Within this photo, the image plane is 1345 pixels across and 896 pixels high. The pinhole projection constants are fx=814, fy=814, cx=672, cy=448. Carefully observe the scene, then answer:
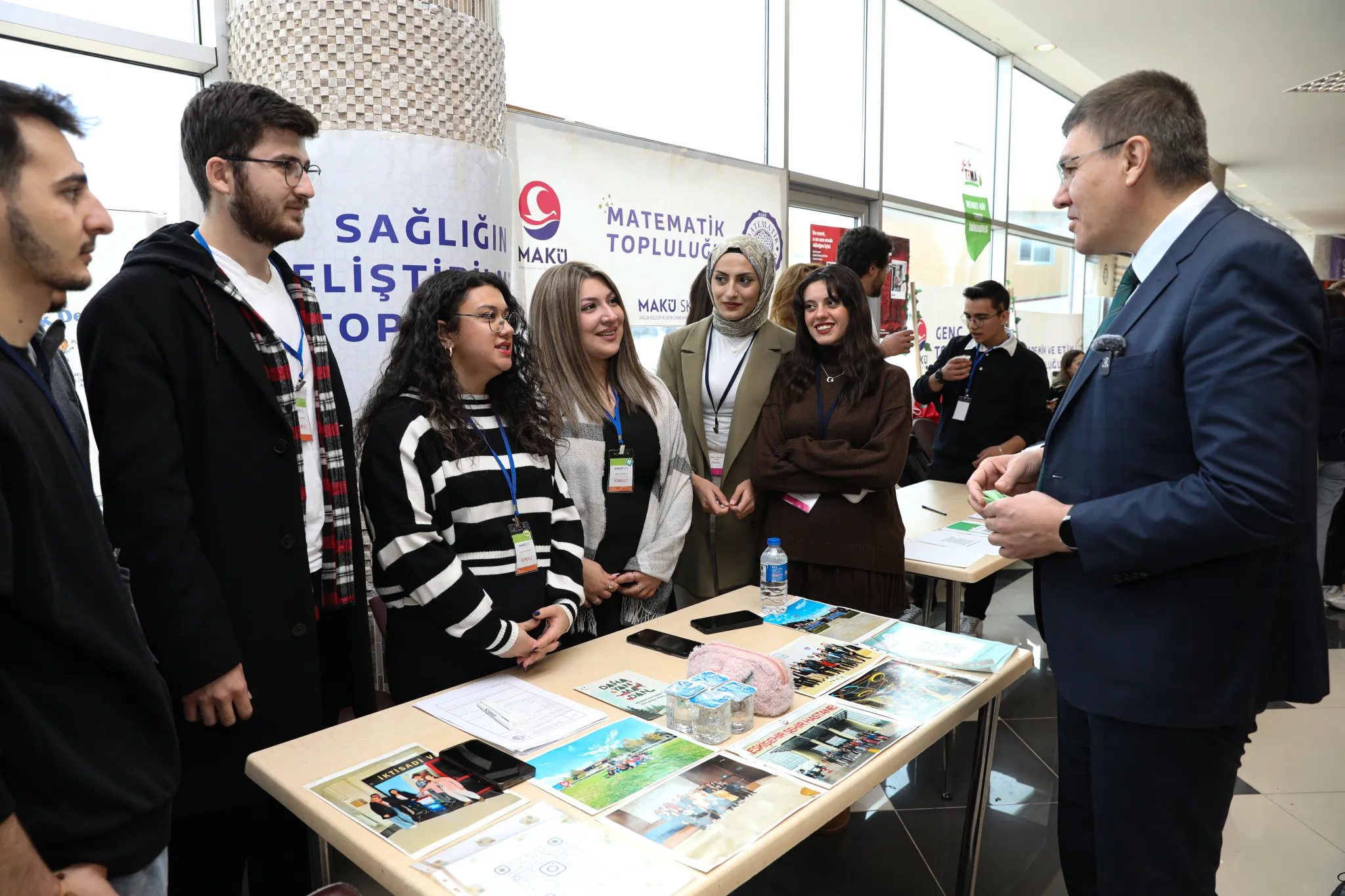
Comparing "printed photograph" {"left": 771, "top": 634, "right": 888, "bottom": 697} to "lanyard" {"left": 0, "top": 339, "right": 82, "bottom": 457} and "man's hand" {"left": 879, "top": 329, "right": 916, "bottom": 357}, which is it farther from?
"man's hand" {"left": 879, "top": 329, "right": 916, "bottom": 357}

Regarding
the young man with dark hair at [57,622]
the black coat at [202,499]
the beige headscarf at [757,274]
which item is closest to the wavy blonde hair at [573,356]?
the beige headscarf at [757,274]

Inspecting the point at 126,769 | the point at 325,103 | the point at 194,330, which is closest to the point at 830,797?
the point at 126,769

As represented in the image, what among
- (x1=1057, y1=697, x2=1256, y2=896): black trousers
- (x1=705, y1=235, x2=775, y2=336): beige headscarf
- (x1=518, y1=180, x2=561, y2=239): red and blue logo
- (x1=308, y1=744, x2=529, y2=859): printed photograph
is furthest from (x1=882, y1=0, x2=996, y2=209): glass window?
(x1=308, y1=744, x2=529, y2=859): printed photograph

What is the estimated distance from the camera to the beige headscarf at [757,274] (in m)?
2.70

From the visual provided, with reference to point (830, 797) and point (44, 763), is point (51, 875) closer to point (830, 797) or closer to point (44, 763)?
point (44, 763)

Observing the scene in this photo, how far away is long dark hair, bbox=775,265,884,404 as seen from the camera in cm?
247

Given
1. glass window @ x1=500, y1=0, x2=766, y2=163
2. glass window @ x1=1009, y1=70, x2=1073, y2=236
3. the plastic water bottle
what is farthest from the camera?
glass window @ x1=1009, y1=70, x2=1073, y2=236

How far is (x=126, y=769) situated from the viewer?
3.29 ft

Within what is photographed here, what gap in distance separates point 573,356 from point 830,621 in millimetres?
1007

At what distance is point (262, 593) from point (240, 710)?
8.3 inches

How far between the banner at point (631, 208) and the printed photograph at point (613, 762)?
2.16 meters

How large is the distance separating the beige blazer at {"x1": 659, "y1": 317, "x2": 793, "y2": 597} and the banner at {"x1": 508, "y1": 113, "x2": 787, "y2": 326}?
995 mm

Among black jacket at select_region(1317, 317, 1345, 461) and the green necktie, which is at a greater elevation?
the green necktie

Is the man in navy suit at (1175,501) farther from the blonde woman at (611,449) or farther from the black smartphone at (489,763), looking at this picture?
the blonde woman at (611,449)
